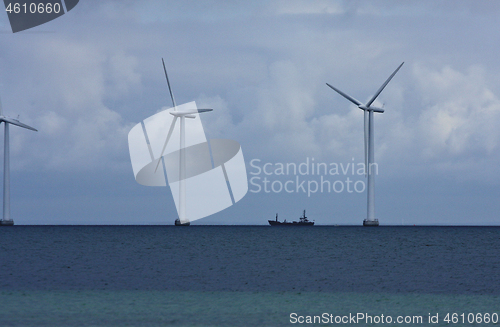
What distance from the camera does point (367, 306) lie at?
104 feet

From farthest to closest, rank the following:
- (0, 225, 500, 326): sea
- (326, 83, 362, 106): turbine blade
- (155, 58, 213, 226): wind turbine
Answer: (155, 58, 213, 226): wind turbine, (326, 83, 362, 106): turbine blade, (0, 225, 500, 326): sea

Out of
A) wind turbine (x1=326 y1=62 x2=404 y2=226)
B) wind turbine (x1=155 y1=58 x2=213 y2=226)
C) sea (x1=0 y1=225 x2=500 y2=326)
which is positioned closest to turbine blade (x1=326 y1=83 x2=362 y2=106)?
wind turbine (x1=326 y1=62 x2=404 y2=226)

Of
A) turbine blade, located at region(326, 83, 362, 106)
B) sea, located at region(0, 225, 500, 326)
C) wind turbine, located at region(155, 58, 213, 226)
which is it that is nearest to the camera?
sea, located at region(0, 225, 500, 326)

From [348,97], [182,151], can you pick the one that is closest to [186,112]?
[182,151]

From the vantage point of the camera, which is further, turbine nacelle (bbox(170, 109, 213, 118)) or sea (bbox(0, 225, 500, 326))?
turbine nacelle (bbox(170, 109, 213, 118))

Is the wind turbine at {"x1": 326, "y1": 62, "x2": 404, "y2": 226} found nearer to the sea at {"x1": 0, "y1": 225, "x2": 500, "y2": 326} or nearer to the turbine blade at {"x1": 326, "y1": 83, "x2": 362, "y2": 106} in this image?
the turbine blade at {"x1": 326, "y1": 83, "x2": 362, "y2": 106}

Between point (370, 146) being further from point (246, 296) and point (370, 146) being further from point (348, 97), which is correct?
point (246, 296)

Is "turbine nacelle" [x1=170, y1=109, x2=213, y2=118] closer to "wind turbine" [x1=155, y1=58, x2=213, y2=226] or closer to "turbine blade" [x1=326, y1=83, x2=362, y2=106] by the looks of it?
"wind turbine" [x1=155, y1=58, x2=213, y2=226]

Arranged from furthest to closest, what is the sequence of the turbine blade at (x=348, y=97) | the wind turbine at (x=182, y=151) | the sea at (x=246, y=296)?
1. the wind turbine at (x=182, y=151)
2. the turbine blade at (x=348, y=97)
3. the sea at (x=246, y=296)

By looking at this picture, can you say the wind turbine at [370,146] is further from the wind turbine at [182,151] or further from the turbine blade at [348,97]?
the wind turbine at [182,151]

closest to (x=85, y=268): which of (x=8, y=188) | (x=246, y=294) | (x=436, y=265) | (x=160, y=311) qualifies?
(x=246, y=294)

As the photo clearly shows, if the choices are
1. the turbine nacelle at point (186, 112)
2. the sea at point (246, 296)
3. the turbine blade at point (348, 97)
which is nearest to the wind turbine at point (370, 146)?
the turbine blade at point (348, 97)

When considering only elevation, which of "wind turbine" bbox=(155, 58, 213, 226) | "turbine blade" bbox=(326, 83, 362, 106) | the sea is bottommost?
the sea

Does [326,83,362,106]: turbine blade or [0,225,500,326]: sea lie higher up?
[326,83,362,106]: turbine blade
